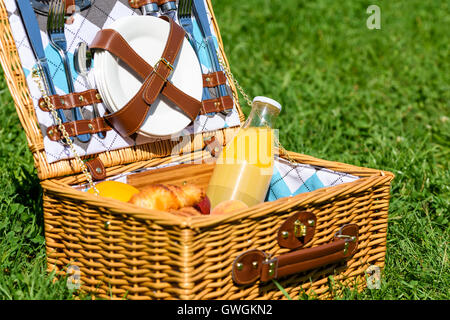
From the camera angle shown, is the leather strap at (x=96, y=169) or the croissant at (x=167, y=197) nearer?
the croissant at (x=167, y=197)

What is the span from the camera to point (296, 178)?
1.58m

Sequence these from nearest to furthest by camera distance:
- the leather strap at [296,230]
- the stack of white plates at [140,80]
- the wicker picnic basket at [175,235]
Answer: the wicker picnic basket at [175,235] → the leather strap at [296,230] → the stack of white plates at [140,80]

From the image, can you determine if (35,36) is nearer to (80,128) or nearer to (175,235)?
(80,128)

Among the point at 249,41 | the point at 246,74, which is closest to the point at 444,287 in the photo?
the point at 246,74

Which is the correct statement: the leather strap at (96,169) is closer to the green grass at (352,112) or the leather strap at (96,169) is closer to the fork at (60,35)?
the fork at (60,35)

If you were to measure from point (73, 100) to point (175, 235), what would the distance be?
55 cm

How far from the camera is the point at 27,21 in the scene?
1336 mm

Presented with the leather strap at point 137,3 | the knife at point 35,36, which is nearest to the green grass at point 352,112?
the knife at point 35,36

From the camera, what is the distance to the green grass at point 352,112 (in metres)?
1.51

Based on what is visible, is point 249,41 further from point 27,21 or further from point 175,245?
point 175,245

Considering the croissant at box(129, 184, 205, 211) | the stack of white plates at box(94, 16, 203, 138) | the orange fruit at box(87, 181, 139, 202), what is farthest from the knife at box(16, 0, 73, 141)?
the croissant at box(129, 184, 205, 211)

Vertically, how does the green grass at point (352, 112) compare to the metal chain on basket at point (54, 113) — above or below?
below

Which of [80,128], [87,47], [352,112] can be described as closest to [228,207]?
[80,128]

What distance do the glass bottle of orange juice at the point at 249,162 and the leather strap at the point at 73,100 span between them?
391mm
